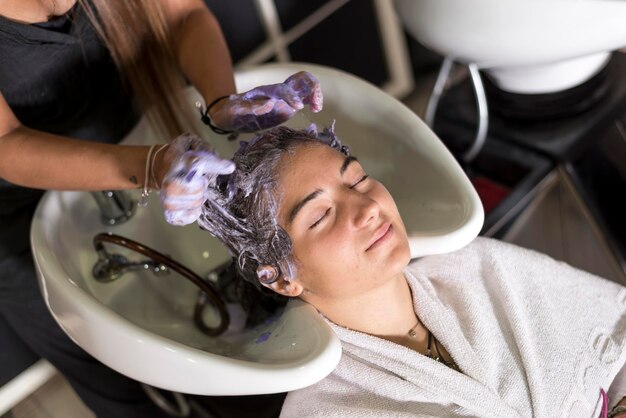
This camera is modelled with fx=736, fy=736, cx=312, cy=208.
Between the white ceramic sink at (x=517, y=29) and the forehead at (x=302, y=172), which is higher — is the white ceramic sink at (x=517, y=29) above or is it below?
below

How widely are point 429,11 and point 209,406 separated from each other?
101 cm

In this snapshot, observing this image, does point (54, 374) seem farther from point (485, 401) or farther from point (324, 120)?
point (485, 401)

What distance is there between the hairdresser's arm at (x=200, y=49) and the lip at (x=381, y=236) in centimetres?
38

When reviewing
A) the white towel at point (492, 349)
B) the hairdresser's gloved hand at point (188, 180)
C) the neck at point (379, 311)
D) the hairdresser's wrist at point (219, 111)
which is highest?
the hairdresser's gloved hand at point (188, 180)

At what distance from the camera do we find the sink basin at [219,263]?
1.01 metres

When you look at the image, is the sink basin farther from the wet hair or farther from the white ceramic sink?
the white ceramic sink

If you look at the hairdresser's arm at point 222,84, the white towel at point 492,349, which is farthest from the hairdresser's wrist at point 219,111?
the white towel at point 492,349

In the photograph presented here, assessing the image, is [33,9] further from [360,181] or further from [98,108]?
[360,181]

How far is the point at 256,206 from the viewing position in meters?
1.03

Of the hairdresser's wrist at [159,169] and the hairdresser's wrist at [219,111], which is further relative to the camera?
the hairdresser's wrist at [219,111]

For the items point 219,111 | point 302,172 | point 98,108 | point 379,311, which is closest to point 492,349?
point 379,311

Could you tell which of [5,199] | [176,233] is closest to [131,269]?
[176,233]

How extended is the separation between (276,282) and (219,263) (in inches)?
12.1

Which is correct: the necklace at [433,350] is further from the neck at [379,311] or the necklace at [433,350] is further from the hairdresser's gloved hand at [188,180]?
the hairdresser's gloved hand at [188,180]
